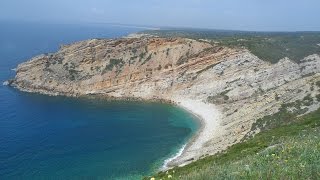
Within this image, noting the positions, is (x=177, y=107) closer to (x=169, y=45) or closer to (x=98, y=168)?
(x=169, y=45)

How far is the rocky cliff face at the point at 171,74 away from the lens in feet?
262

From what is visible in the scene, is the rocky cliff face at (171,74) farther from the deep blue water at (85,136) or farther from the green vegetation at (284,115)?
the deep blue water at (85,136)

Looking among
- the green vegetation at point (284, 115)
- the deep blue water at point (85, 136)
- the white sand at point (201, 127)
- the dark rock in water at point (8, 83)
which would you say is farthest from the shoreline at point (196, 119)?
the green vegetation at point (284, 115)

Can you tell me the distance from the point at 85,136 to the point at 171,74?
34184 millimetres

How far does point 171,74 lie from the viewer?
306 feet

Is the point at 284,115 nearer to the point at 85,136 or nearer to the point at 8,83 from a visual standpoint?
the point at 85,136

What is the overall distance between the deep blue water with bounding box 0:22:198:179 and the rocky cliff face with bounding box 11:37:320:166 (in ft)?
21.1

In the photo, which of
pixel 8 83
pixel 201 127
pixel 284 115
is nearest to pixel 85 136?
pixel 201 127

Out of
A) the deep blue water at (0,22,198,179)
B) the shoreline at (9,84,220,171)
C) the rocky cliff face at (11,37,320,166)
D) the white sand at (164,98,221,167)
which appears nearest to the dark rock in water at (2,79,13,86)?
the rocky cliff face at (11,37,320,166)

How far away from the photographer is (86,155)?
5472 cm

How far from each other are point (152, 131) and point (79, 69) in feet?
137

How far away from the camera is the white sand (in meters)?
51.3

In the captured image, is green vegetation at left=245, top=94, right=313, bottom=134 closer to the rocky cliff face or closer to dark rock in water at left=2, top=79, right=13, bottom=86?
the rocky cliff face

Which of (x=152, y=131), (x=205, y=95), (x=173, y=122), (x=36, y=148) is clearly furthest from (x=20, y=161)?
(x=205, y=95)
